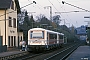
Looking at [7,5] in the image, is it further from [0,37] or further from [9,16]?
[0,37]

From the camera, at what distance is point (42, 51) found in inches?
1518

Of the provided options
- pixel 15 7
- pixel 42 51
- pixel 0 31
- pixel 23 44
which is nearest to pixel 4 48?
pixel 23 44

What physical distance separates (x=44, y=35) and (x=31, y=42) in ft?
6.20

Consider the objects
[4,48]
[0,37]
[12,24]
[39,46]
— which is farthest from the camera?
[12,24]

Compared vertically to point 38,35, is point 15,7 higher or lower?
higher

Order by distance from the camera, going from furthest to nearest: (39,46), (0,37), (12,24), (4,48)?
(12,24) → (0,37) → (4,48) → (39,46)

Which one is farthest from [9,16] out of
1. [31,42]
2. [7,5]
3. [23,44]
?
[31,42]

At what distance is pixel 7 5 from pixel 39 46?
42.5ft

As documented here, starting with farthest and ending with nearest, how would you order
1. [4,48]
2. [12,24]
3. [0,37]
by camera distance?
[12,24]
[0,37]
[4,48]

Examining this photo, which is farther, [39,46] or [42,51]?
[42,51]

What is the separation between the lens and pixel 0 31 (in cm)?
4556

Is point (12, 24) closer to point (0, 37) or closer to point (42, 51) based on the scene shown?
point (0, 37)

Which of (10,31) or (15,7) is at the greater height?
(15,7)

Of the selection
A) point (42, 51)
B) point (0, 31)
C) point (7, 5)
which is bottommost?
point (42, 51)
